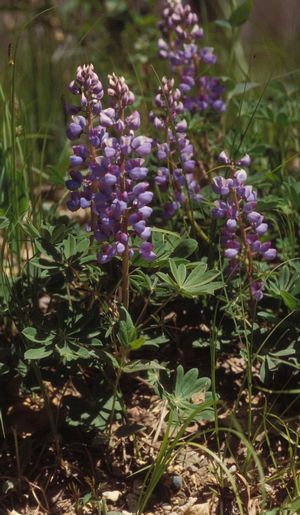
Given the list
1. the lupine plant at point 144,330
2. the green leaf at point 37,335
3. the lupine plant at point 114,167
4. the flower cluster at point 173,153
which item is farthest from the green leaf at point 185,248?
the green leaf at point 37,335

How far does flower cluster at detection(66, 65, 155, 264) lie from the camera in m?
1.82

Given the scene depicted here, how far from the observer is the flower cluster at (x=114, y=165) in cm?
182

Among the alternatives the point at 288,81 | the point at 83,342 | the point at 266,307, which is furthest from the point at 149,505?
the point at 288,81

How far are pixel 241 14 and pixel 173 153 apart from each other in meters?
0.87

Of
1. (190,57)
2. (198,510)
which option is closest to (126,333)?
(198,510)

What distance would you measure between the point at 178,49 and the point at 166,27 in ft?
0.44

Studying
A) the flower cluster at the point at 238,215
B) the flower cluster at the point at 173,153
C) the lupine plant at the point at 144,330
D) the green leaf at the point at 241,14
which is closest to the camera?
the lupine plant at the point at 144,330

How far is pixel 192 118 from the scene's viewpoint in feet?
8.59

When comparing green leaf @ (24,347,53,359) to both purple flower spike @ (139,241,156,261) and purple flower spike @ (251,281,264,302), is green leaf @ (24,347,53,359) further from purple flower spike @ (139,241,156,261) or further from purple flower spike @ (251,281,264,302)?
purple flower spike @ (251,281,264,302)

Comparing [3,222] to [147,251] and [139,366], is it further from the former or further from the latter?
[139,366]

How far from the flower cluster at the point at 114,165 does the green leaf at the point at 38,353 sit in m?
0.26

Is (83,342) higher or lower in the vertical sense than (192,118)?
lower

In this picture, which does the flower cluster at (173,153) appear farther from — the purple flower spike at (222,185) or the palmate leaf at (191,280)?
the palmate leaf at (191,280)

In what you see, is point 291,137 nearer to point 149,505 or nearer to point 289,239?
point 289,239
